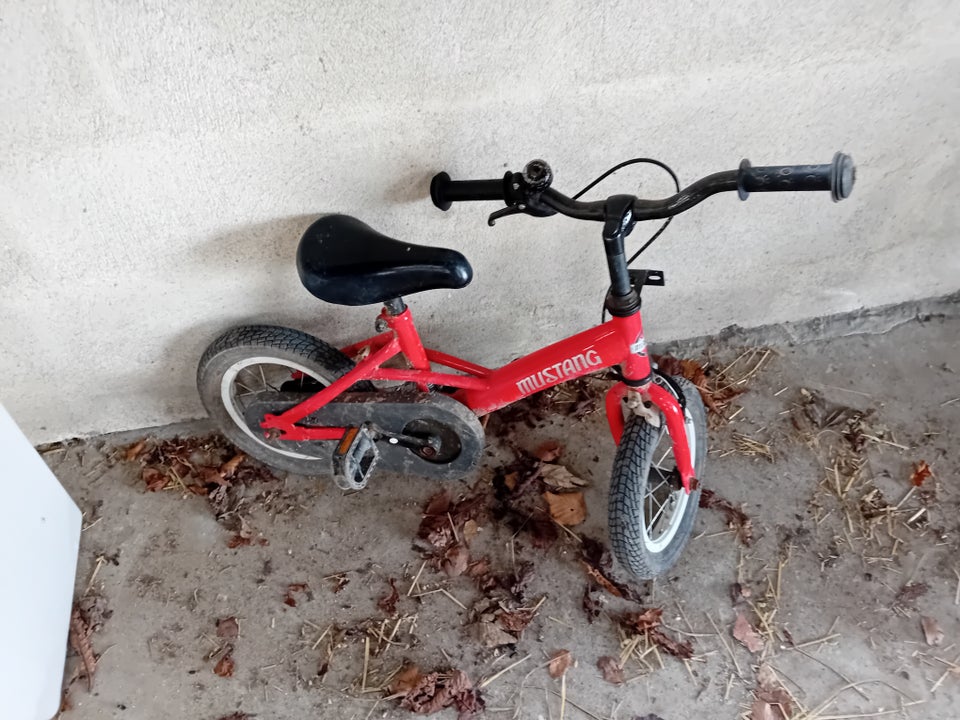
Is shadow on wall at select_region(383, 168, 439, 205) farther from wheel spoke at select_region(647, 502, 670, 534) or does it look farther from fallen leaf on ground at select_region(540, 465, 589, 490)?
wheel spoke at select_region(647, 502, 670, 534)

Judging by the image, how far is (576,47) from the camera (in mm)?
1789

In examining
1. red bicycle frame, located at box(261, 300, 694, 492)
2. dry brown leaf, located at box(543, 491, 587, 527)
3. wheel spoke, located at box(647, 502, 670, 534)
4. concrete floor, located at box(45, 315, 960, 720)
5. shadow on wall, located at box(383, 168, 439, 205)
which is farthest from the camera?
dry brown leaf, located at box(543, 491, 587, 527)

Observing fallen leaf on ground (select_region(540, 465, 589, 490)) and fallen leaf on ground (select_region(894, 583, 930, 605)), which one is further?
fallen leaf on ground (select_region(540, 465, 589, 490))

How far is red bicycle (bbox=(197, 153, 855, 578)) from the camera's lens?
176cm

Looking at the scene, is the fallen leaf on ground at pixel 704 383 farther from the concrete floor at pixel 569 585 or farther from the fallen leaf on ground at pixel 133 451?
the fallen leaf on ground at pixel 133 451

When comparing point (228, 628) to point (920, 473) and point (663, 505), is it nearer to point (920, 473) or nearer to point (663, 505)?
point (663, 505)

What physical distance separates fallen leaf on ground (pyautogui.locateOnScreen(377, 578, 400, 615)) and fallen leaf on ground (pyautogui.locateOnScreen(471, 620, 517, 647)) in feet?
0.90

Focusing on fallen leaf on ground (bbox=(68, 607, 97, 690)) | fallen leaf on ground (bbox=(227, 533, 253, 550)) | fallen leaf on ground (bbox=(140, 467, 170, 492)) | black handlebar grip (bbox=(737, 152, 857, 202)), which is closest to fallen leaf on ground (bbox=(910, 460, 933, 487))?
black handlebar grip (bbox=(737, 152, 857, 202))

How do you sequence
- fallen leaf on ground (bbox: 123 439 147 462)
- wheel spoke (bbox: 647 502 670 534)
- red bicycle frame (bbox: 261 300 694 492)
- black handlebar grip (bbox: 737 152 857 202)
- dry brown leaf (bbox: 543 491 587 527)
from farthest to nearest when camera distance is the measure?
fallen leaf on ground (bbox: 123 439 147 462), dry brown leaf (bbox: 543 491 587 527), wheel spoke (bbox: 647 502 670 534), red bicycle frame (bbox: 261 300 694 492), black handlebar grip (bbox: 737 152 857 202)

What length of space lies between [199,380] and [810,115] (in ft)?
6.98

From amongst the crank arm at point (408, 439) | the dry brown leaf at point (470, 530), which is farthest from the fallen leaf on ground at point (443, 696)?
the crank arm at point (408, 439)

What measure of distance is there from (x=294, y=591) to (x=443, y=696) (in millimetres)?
615

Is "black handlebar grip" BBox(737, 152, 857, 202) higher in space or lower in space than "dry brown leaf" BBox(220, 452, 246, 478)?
higher

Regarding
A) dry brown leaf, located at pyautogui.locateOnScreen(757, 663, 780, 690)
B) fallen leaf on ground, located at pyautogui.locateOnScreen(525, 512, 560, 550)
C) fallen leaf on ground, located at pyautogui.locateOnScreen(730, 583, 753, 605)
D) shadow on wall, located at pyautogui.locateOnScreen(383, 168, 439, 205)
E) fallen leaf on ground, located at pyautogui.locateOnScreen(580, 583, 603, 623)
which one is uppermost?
shadow on wall, located at pyautogui.locateOnScreen(383, 168, 439, 205)
